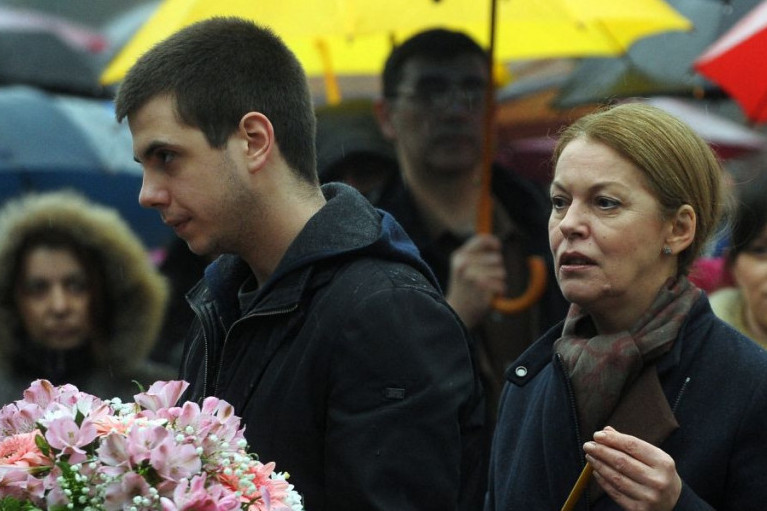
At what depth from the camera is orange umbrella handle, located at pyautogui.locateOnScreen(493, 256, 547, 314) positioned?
539cm

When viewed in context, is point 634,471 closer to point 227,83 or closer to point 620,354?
point 620,354

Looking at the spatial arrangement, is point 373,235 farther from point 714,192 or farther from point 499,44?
point 499,44

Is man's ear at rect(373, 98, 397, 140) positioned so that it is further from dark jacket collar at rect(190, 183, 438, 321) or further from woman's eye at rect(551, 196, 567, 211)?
woman's eye at rect(551, 196, 567, 211)

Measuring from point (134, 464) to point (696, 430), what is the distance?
1.13 meters

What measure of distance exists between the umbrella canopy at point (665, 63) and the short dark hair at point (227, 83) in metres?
5.54

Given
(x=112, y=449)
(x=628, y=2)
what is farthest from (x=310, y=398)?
(x=628, y=2)

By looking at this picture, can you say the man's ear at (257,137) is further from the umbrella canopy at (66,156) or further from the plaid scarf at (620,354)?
the umbrella canopy at (66,156)

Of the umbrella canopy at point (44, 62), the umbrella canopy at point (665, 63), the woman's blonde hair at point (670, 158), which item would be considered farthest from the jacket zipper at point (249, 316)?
the umbrella canopy at point (44, 62)

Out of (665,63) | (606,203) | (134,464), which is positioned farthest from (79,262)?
(665,63)

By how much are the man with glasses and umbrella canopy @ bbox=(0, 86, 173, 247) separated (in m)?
3.54

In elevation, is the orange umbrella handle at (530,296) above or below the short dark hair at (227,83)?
below

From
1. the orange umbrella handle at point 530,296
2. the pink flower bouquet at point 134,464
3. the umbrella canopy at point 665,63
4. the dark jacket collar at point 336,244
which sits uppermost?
the dark jacket collar at point 336,244

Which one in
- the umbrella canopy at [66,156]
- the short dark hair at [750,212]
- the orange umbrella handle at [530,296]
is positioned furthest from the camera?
the umbrella canopy at [66,156]

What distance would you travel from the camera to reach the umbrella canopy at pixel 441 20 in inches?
230
